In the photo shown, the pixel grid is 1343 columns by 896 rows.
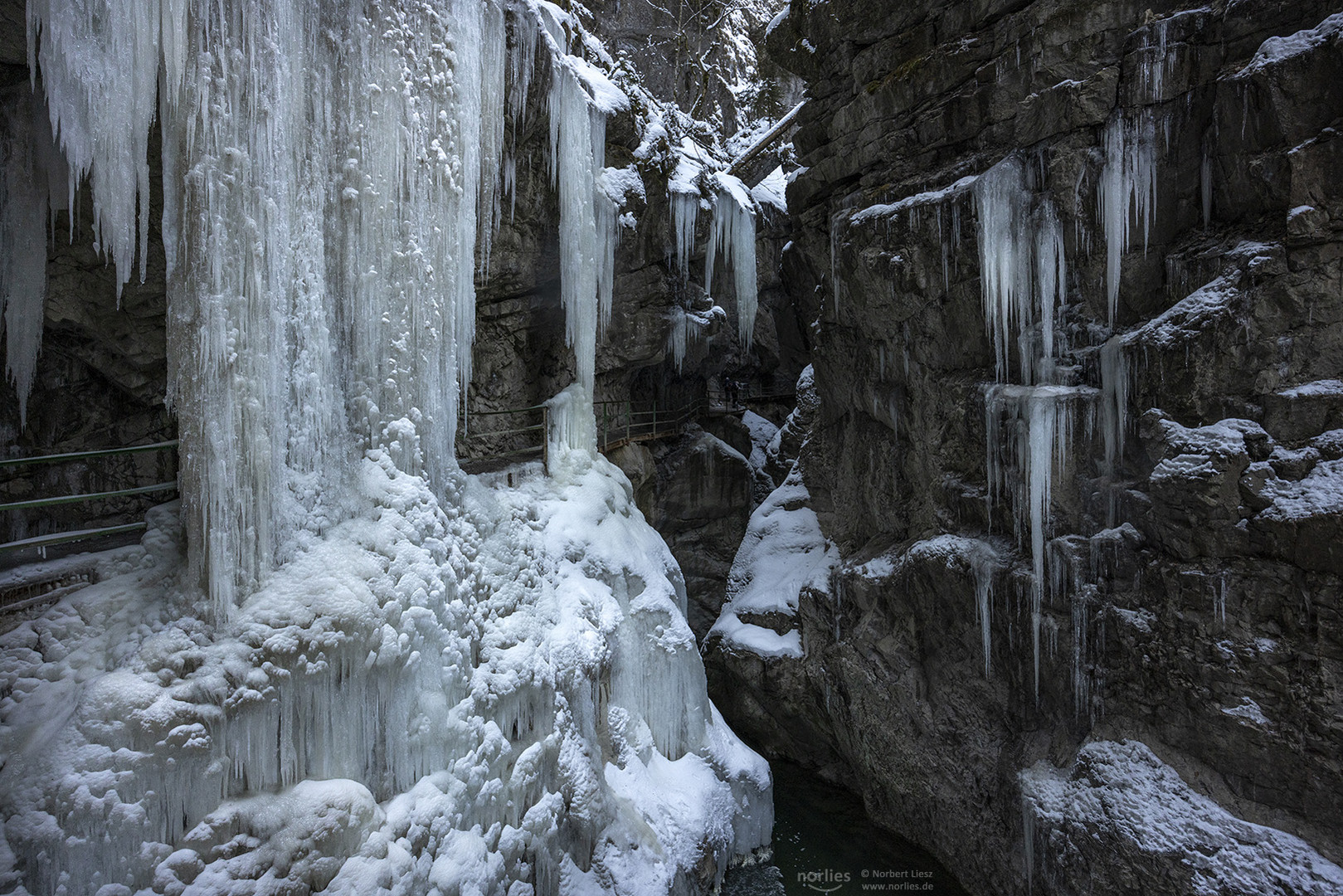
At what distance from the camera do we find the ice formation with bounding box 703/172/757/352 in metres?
15.5

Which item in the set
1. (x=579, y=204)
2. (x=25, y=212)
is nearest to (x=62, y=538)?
(x=25, y=212)

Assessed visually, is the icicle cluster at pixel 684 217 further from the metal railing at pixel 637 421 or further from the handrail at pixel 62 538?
the handrail at pixel 62 538

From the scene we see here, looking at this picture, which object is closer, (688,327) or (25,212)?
(25,212)

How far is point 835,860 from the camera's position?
1009 centimetres

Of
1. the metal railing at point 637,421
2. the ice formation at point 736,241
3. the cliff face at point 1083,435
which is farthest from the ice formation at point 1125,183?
the metal railing at point 637,421

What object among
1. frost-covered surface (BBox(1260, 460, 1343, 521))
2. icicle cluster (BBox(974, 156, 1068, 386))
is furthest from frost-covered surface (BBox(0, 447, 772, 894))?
frost-covered surface (BBox(1260, 460, 1343, 521))

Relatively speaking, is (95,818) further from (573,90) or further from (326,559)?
(573,90)

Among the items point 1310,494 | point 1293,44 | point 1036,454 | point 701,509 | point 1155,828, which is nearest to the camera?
point 1310,494

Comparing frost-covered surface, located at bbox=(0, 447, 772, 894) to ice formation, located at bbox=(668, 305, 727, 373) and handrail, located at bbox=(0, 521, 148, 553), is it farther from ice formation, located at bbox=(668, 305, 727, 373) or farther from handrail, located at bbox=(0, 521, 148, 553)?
ice formation, located at bbox=(668, 305, 727, 373)

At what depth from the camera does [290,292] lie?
5.90 m

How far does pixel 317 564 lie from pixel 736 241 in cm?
1310

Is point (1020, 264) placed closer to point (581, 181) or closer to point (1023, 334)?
point (1023, 334)

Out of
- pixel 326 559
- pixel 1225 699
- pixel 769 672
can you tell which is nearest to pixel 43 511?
pixel 326 559

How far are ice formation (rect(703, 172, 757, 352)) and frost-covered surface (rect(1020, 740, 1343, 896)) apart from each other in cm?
1153
